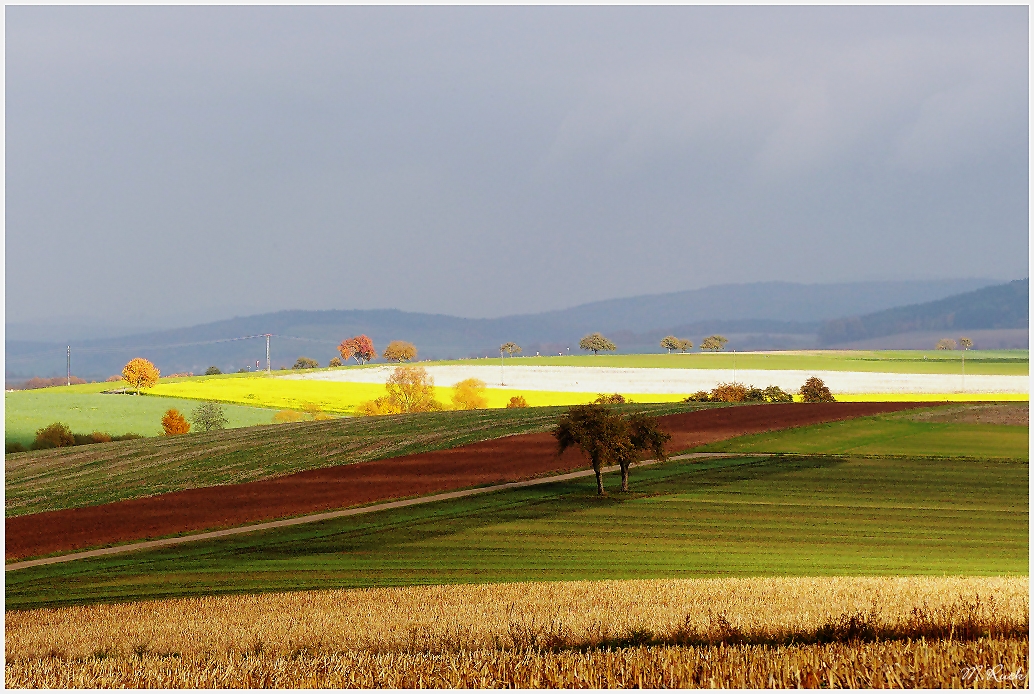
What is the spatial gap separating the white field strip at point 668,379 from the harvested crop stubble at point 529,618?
2599 inches

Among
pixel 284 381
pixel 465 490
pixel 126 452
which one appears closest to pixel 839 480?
pixel 465 490

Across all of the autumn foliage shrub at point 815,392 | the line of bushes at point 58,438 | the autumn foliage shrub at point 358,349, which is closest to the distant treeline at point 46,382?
the autumn foliage shrub at point 358,349

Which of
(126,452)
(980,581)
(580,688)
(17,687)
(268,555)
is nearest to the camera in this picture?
(580,688)

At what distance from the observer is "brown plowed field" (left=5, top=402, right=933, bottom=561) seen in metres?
35.8

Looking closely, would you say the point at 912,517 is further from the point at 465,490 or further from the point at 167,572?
the point at 167,572

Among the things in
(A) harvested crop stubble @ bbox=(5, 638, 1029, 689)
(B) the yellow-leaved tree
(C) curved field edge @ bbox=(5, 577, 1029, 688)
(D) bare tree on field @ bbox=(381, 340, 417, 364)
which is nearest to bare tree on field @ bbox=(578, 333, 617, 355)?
(D) bare tree on field @ bbox=(381, 340, 417, 364)

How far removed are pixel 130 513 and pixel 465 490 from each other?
1258 cm

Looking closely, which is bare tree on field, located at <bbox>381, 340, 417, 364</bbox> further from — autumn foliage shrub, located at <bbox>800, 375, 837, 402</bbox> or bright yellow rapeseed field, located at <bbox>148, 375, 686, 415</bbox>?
autumn foliage shrub, located at <bbox>800, 375, 837, 402</bbox>

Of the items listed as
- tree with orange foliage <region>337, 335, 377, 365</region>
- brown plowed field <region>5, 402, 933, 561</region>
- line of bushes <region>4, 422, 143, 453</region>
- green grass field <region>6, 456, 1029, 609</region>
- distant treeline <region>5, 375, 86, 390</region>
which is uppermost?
tree with orange foliage <region>337, 335, 377, 365</region>

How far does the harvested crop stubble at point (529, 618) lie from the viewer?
38.1ft

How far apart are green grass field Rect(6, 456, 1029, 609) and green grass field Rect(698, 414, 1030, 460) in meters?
3.83

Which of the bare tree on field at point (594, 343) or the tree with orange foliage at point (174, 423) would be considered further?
the bare tree on field at point (594, 343)

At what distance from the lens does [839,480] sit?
3984 cm

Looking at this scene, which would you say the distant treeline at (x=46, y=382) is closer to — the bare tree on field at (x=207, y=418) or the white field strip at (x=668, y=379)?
the white field strip at (x=668, y=379)
